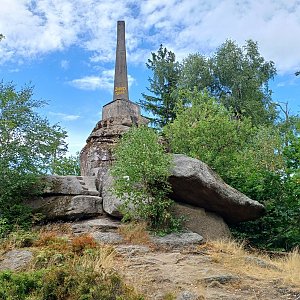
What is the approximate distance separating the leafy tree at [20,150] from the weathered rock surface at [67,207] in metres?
0.39

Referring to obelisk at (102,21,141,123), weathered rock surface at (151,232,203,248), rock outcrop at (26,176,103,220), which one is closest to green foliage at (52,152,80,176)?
obelisk at (102,21,141,123)

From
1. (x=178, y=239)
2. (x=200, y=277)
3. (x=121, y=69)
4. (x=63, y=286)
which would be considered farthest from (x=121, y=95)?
(x=63, y=286)

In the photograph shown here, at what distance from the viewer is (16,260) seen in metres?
Result: 7.79

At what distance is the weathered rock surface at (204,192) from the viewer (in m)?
11.9

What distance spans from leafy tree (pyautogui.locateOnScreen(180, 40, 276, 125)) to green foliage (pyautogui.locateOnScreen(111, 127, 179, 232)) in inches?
571

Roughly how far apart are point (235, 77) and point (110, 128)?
12.5 metres

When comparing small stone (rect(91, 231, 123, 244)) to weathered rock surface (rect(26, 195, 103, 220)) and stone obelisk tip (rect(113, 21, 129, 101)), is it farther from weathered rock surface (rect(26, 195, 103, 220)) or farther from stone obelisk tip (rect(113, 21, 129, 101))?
stone obelisk tip (rect(113, 21, 129, 101))

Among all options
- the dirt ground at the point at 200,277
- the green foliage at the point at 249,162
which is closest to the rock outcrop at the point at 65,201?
the dirt ground at the point at 200,277

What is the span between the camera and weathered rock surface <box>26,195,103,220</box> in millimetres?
12023

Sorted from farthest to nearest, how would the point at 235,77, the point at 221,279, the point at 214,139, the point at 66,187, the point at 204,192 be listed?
the point at 235,77 < the point at 214,139 < the point at 66,187 < the point at 204,192 < the point at 221,279

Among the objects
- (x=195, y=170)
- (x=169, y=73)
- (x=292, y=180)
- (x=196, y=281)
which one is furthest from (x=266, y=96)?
(x=196, y=281)

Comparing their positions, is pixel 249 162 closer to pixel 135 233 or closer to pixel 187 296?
pixel 135 233

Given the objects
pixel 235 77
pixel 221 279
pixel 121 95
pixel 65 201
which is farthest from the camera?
pixel 235 77

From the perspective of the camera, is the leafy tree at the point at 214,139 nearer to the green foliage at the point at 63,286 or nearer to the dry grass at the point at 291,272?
the dry grass at the point at 291,272
